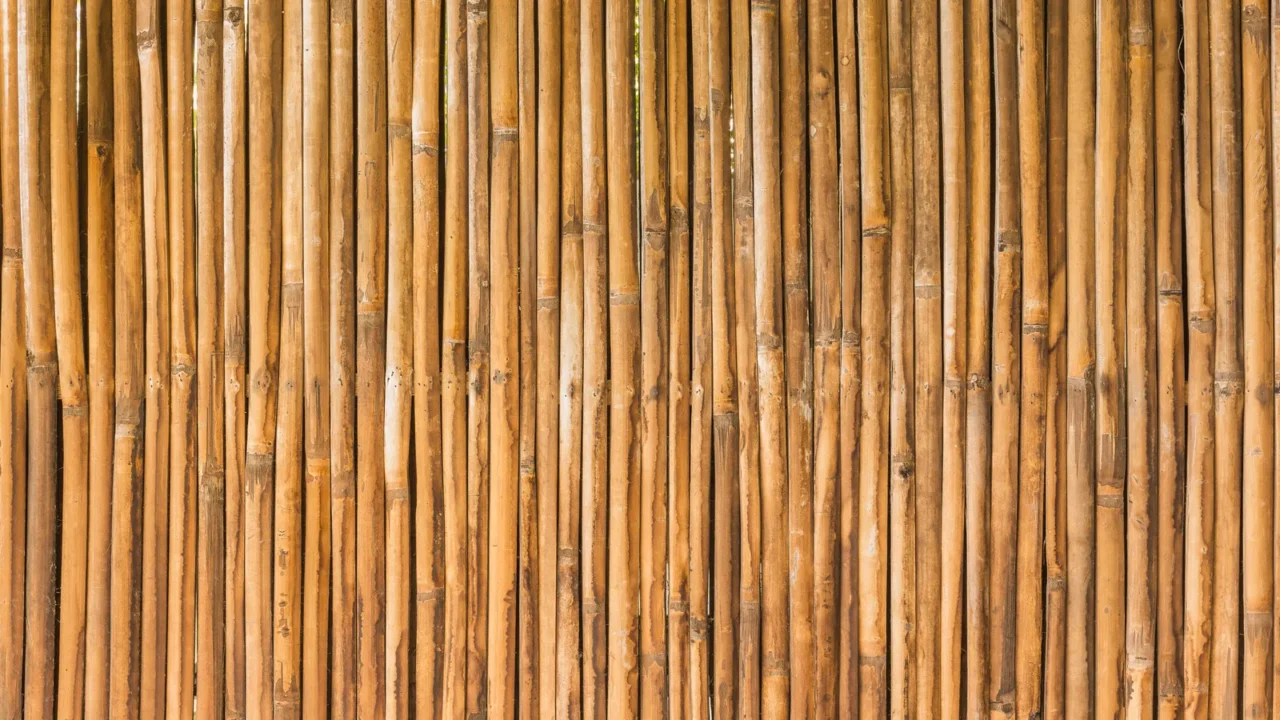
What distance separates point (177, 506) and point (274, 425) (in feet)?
0.50

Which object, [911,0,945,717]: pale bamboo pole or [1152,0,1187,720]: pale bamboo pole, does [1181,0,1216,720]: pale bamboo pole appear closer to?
[1152,0,1187,720]: pale bamboo pole

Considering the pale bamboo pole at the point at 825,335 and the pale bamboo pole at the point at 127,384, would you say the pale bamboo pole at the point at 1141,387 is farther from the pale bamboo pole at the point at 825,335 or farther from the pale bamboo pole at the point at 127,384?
→ the pale bamboo pole at the point at 127,384

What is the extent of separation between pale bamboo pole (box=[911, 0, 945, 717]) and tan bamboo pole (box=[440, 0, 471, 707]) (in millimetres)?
443

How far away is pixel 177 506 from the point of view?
3.48 feet

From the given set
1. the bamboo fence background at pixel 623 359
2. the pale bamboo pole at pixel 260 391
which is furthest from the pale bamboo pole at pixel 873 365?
the pale bamboo pole at pixel 260 391

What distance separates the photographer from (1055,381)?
1.04 metres

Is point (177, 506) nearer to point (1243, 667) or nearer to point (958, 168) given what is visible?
point (958, 168)

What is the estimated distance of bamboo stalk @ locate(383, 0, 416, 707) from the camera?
105cm

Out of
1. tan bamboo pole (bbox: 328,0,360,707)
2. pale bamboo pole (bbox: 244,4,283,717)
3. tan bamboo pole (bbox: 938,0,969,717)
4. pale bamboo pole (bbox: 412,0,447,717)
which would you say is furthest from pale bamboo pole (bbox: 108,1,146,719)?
tan bamboo pole (bbox: 938,0,969,717)

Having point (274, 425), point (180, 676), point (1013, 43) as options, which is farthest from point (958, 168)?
point (180, 676)

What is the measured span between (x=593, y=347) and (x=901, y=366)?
0.37 metres

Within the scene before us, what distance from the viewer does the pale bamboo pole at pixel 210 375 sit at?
1.06 metres

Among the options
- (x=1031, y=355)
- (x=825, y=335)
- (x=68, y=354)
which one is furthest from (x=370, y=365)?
(x=1031, y=355)

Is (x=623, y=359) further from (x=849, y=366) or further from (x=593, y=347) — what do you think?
(x=849, y=366)
